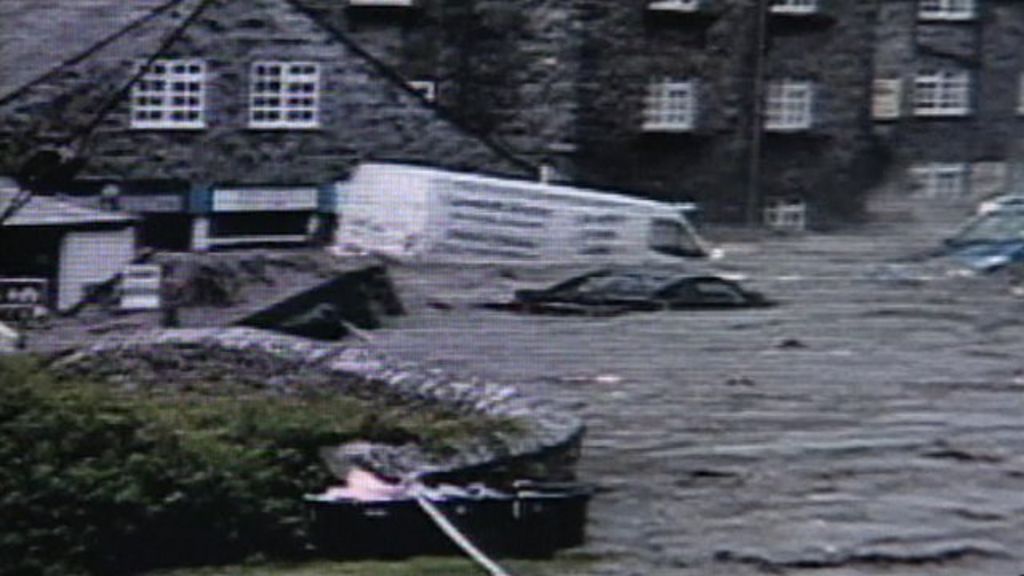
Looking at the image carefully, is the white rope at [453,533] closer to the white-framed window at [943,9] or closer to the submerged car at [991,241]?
the submerged car at [991,241]

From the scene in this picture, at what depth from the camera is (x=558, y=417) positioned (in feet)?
9.98

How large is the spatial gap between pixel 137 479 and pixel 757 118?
110 centimetres

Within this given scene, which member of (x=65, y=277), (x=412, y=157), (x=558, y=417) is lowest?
(x=558, y=417)

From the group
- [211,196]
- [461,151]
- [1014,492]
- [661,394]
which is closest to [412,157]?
[461,151]

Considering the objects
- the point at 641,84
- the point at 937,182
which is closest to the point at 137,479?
the point at 641,84

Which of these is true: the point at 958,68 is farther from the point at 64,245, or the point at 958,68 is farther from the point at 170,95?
the point at 64,245

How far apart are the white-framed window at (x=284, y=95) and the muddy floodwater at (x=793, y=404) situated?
0.29 metres

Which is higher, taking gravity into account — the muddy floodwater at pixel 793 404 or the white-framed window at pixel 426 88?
the white-framed window at pixel 426 88

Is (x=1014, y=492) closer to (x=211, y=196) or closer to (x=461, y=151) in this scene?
(x=461, y=151)

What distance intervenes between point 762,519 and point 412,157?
30.8 inches

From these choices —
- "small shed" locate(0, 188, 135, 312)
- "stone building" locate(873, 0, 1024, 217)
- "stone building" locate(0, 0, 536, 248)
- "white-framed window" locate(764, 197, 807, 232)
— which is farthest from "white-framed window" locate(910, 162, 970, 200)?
"small shed" locate(0, 188, 135, 312)

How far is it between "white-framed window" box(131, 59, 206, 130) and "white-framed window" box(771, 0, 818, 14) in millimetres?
893

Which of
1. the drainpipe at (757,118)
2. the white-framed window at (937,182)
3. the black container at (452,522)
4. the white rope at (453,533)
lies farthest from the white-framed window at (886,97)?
the white rope at (453,533)

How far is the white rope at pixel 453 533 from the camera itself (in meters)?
2.93
